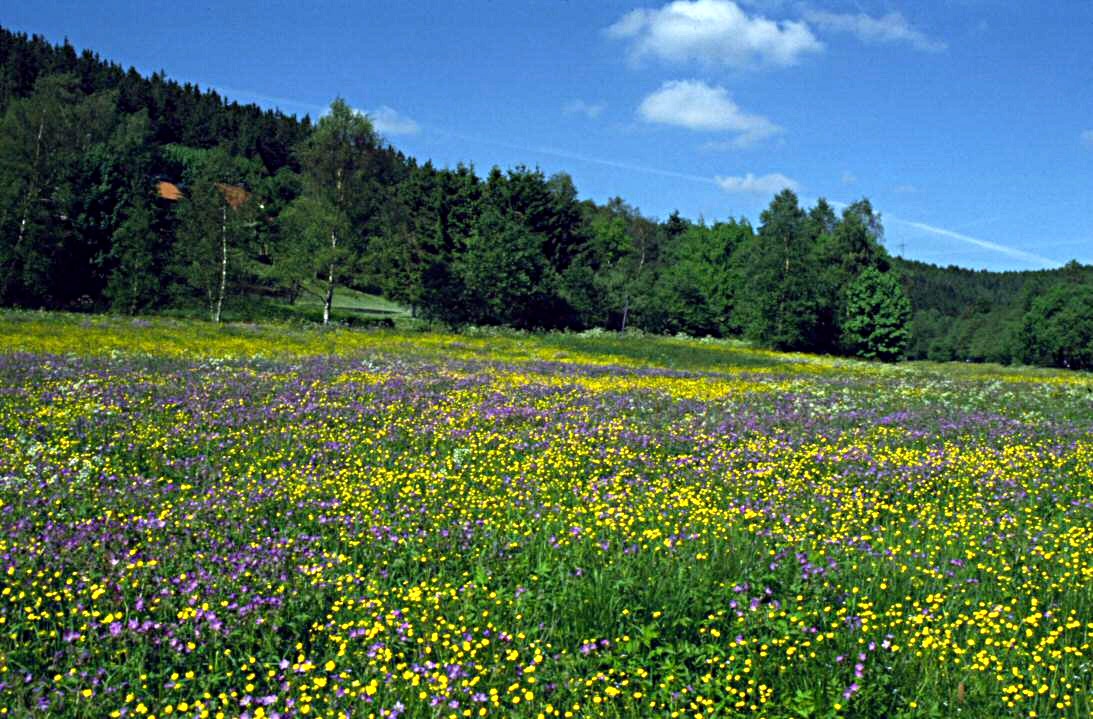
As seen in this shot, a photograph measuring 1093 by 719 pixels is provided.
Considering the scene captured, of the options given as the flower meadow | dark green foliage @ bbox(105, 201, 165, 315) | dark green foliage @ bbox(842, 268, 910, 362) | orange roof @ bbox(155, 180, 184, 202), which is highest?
orange roof @ bbox(155, 180, 184, 202)

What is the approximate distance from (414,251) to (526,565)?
73.6 m

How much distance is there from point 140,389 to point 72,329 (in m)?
19.6

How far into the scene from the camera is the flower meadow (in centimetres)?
442

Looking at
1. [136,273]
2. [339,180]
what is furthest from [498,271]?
[136,273]

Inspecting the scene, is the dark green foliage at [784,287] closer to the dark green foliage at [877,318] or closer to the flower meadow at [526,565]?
the dark green foliage at [877,318]

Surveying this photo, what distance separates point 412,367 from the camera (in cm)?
2273

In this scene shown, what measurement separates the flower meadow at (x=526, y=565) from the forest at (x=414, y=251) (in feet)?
144

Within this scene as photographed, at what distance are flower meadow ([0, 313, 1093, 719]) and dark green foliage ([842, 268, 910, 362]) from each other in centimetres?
6197

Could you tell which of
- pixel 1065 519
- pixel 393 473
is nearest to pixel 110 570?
pixel 393 473

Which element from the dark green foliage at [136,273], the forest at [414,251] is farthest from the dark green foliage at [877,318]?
the dark green foliage at [136,273]

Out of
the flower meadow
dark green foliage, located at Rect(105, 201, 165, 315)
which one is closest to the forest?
dark green foliage, located at Rect(105, 201, 165, 315)

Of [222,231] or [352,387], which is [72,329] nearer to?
[352,387]

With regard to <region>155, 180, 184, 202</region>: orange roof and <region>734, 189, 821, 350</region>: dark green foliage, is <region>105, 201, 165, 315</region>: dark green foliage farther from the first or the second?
<region>155, 180, 184, 202</region>: orange roof

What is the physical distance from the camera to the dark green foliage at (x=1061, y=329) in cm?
10050
